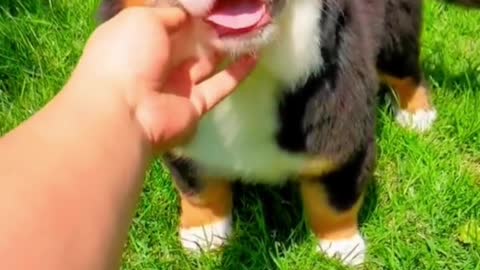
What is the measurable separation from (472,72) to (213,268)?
40.8 inches

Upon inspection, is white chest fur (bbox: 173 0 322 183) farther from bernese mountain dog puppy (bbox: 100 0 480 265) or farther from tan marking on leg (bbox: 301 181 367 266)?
tan marking on leg (bbox: 301 181 367 266)

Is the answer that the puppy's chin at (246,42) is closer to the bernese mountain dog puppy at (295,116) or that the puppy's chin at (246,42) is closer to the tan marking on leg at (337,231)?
Answer: the bernese mountain dog puppy at (295,116)

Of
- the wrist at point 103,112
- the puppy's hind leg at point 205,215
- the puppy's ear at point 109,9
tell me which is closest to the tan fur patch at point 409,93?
the puppy's hind leg at point 205,215

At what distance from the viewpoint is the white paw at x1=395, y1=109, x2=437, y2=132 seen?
3.00 meters

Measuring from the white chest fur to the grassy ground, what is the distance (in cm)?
29

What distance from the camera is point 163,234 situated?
8.92ft

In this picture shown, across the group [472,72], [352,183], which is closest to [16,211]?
[352,183]

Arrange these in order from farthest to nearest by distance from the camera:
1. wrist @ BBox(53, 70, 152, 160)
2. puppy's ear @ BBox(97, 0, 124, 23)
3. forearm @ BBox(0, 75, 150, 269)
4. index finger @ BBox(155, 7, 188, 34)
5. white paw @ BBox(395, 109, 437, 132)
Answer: white paw @ BBox(395, 109, 437, 132) < puppy's ear @ BBox(97, 0, 124, 23) < index finger @ BBox(155, 7, 188, 34) < wrist @ BBox(53, 70, 152, 160) < forearm @ BBox(0, 75, 150, 269)

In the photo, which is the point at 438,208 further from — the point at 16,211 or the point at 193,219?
the point at 16,211

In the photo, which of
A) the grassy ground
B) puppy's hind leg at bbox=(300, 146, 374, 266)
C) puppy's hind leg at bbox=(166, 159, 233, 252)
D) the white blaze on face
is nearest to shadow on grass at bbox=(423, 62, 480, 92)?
the grassy ground

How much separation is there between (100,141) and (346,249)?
3.70 feet

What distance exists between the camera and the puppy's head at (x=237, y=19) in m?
1.93

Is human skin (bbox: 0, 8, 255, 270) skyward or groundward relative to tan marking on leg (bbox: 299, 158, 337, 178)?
skyward

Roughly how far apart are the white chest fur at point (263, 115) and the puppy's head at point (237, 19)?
59 millimetres
